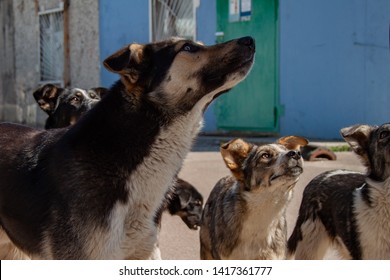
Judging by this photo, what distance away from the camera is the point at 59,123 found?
20.8ft

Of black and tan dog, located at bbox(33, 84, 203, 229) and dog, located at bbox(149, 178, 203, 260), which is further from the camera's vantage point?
black and tan dog, located at bbox(33, 84, 203, 229)

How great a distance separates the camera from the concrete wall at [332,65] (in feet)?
36.9

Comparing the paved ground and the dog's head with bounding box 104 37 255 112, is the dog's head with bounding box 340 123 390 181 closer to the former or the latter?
the paved ground

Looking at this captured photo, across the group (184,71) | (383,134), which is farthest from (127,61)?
(383,134)

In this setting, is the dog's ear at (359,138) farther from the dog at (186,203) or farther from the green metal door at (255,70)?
the green metal door at (255,70)

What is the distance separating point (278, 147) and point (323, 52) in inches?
267

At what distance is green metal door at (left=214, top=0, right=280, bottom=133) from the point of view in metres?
12.7

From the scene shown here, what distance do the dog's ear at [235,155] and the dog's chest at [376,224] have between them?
3.54 feet

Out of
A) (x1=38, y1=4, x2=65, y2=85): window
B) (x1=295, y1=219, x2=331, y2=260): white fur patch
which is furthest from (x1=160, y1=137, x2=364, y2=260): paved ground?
(x1=38, y1=4, x2=65, y2=85): window

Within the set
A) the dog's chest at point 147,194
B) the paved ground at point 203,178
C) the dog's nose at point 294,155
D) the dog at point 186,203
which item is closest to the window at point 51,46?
the paved ground at point 203,178

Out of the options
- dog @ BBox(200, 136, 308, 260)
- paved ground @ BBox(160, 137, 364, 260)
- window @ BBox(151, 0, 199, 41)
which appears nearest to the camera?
dog @ BBox(200, 136, 308, 260)

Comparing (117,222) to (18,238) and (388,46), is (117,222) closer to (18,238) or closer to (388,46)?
(18,238)

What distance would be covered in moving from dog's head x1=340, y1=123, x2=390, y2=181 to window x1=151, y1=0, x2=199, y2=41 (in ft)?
29.4
